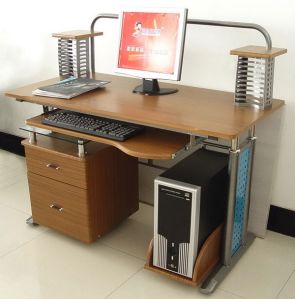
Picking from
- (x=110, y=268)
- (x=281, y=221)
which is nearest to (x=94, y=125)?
(x=110, y=268)

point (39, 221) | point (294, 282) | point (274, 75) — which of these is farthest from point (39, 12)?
point (294, 282)

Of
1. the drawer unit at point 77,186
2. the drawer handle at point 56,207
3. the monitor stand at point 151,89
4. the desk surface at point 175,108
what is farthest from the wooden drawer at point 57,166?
the monitor stand at point 151,89

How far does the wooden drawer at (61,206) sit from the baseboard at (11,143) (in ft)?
3.92

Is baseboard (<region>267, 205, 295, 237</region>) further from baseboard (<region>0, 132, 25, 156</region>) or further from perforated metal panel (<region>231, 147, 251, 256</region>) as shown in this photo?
baseboard (<region>0, 132, 25, 156</region>)

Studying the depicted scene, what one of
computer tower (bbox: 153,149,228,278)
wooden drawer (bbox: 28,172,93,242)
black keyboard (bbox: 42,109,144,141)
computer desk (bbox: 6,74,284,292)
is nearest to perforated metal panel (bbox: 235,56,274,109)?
computer desk (bbox: 6,74,284,292)

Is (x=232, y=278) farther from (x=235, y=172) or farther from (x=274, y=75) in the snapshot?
(x=274, y=75)

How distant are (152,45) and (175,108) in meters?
0.39

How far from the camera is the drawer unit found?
90.8 inches

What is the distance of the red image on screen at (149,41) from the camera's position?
88.2 inches

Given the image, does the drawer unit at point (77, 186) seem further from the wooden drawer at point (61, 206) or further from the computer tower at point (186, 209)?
the computer tower at point (186, 209)

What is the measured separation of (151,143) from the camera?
6.58 feet

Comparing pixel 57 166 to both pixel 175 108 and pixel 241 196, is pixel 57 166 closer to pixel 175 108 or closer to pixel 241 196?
pixel 175 108

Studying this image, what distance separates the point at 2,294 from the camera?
2.10m

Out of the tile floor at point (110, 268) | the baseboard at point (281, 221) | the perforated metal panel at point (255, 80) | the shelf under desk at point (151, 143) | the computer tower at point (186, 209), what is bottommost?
the tile floor at point (110, 268)
